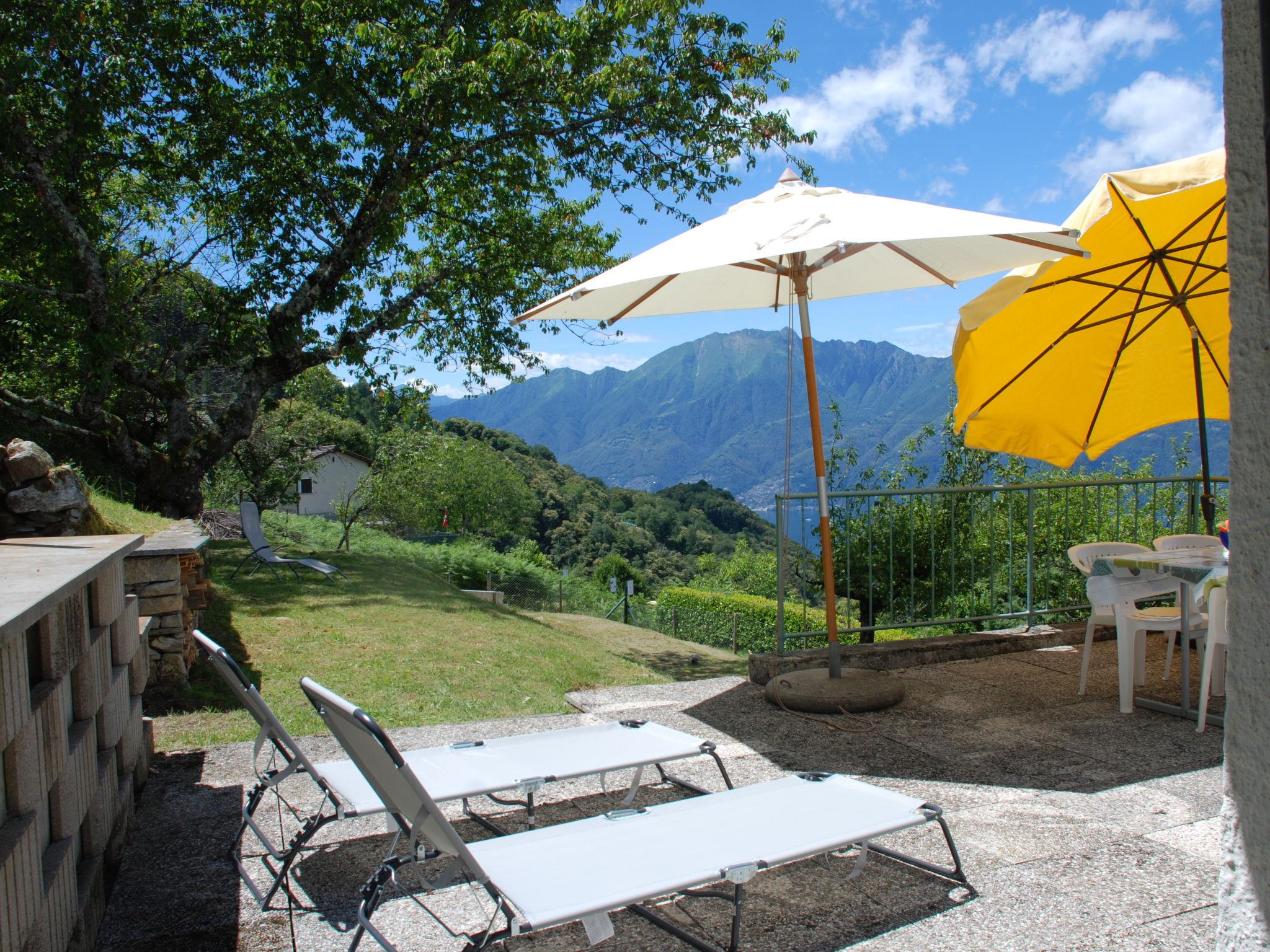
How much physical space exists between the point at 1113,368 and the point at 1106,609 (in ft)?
5.41

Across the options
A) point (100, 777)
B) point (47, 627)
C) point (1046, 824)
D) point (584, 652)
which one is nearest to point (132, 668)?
point (100, 777)

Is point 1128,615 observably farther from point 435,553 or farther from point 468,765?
point 435,553

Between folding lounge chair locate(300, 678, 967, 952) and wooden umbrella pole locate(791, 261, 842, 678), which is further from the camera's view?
wooden umbrella pole locate(791, 261, 842, 678)

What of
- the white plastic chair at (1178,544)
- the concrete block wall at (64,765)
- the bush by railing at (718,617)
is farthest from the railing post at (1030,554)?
the bush by railing at (718,617)

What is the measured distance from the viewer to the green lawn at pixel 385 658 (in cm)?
558

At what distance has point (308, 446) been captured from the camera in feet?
84.8

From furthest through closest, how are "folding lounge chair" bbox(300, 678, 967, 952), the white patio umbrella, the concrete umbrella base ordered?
the concrete umbrella base, the white patio umbrella, "folding lounge chair" bbox(300, 678, 967, 952)

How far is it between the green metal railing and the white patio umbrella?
1185mm

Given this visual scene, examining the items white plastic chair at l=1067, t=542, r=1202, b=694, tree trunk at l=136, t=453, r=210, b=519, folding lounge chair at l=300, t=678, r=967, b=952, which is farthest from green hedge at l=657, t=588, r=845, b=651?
folding lounge chair at l=300, t=678, r=967, b=952

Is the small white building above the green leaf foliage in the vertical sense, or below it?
below

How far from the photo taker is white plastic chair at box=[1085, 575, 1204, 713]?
4.34 metres

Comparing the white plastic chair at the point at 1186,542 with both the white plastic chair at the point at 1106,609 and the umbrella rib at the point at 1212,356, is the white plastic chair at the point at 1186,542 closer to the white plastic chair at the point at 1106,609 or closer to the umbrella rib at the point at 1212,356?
the white plastic chair at the point at 1106,609

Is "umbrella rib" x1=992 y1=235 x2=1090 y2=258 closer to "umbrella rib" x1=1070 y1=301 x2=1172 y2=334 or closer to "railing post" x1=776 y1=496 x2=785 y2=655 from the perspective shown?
"umbrella rib" x1=1070 y1=301 x2=1172 y2=334

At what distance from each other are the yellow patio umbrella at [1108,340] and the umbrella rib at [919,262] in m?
0.29
